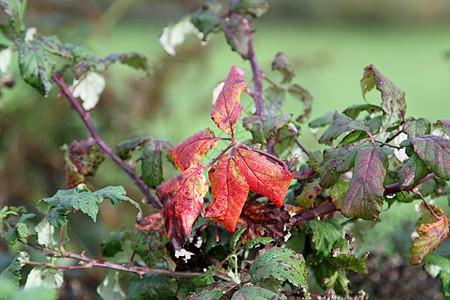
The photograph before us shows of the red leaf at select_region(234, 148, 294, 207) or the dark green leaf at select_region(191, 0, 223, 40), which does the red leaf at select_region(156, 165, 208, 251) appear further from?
the dark green leaf at select_region(191, 0, 223, 40)

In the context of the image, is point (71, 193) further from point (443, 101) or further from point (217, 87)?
point (443, 101)

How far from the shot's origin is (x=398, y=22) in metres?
4.63

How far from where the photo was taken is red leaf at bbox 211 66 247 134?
0.31m

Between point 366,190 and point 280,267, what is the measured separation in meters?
0.07

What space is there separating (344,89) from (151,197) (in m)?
2.40

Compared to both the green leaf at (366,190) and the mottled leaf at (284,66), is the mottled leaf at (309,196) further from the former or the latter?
the mottled leaf at (284,66)

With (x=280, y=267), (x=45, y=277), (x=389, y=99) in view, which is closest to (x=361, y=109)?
(x=389, y=99)

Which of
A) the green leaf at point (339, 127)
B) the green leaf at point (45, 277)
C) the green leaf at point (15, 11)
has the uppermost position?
the green leaf at point (15, 11)

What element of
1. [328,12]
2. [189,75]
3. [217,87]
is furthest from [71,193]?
[328,12]

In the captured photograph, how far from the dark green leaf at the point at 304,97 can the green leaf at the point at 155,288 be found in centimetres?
18

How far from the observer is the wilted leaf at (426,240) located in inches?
13.1

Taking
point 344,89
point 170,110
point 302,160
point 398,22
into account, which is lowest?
point 398,22

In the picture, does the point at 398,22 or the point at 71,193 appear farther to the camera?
the point at 398,22

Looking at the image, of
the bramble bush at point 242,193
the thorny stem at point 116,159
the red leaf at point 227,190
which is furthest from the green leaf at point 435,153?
the thorny stem at point 116,159
